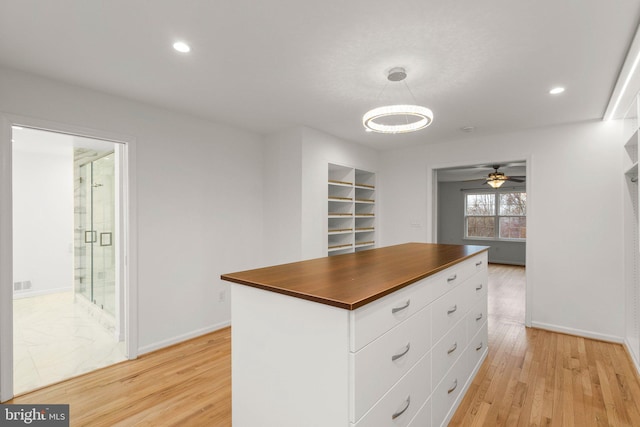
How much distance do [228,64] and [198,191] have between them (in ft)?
5.35

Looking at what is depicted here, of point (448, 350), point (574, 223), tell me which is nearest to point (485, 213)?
point (574, 223)

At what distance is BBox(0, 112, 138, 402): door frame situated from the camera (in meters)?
2.23

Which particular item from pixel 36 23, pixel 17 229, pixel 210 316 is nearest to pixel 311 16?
pixel 36 23

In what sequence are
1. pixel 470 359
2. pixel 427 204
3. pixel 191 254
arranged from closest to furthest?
pixel 470 359, pixel 191 254, pixel 427 204

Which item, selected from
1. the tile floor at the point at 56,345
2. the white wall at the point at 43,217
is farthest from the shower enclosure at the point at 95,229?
the white wall at the point at 43,217

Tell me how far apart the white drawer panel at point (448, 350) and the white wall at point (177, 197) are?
2.64m

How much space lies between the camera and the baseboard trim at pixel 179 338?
3.00 m

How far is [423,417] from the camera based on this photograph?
1643 mm

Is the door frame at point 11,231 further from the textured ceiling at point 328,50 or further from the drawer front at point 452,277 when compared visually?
the drawer front at point 452,277

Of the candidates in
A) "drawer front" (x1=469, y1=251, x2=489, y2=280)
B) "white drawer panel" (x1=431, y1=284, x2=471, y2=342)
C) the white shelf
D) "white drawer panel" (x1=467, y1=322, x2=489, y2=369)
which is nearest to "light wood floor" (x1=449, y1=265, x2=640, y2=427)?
"white drawer panel" (x1=467, y1=322, x2=489, y2=369)

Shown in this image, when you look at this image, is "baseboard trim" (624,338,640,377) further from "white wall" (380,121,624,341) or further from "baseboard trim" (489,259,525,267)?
"baseboard trim" (489,259,525,267)

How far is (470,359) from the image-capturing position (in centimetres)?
243

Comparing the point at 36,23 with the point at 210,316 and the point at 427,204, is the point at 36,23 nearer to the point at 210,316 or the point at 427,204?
the point at 210,316

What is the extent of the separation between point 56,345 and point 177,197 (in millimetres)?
1952
